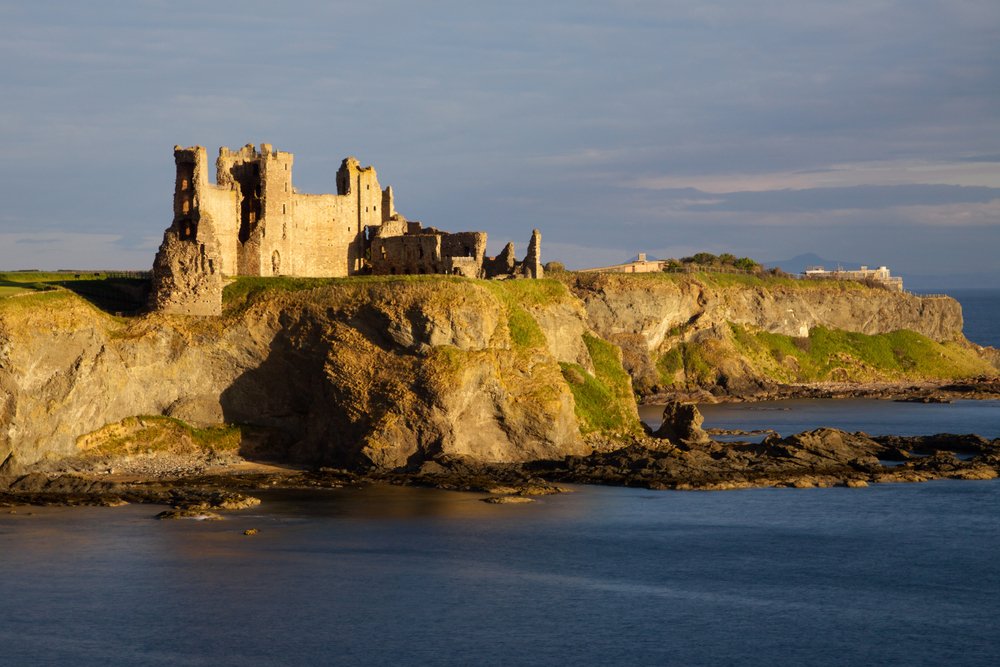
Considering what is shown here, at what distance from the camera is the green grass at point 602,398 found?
9306 cm

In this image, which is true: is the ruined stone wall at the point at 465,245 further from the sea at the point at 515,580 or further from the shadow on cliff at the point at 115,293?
the sea at the point at 515,580

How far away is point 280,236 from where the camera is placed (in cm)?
9444

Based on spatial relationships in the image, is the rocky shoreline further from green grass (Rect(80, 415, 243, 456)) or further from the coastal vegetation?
the coastal vegetation

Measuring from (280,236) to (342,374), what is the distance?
1582cm

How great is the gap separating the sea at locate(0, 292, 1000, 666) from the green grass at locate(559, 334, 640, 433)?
13474 millimetres

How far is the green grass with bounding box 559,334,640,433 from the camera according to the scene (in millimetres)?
93062

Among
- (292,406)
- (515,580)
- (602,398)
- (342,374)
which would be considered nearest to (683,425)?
(602,398)

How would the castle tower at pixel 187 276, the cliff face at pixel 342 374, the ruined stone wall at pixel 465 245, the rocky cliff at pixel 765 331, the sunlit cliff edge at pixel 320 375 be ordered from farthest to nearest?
1. the rocky cliff at pixel 765 331
2. the ruined stone wall at pixel 465 245
3. the castle tower at pixel 187 276
4. the cliff face at pixel 342 374
5. the sunlit cliff edge at pixel 320 375

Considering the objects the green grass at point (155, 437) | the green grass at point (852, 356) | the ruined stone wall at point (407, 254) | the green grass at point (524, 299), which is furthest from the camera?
the green grass at point (852, 356)

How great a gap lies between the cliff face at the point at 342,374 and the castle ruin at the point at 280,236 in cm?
301

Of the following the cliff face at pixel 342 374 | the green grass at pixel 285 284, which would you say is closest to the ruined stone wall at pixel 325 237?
the green grass at pixel 285 284

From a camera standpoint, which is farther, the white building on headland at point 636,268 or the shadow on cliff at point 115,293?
the white building on headland at point 636,268

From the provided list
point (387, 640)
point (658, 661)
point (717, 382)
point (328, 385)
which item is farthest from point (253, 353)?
point (717, 382)

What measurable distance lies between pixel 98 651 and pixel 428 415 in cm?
3382
